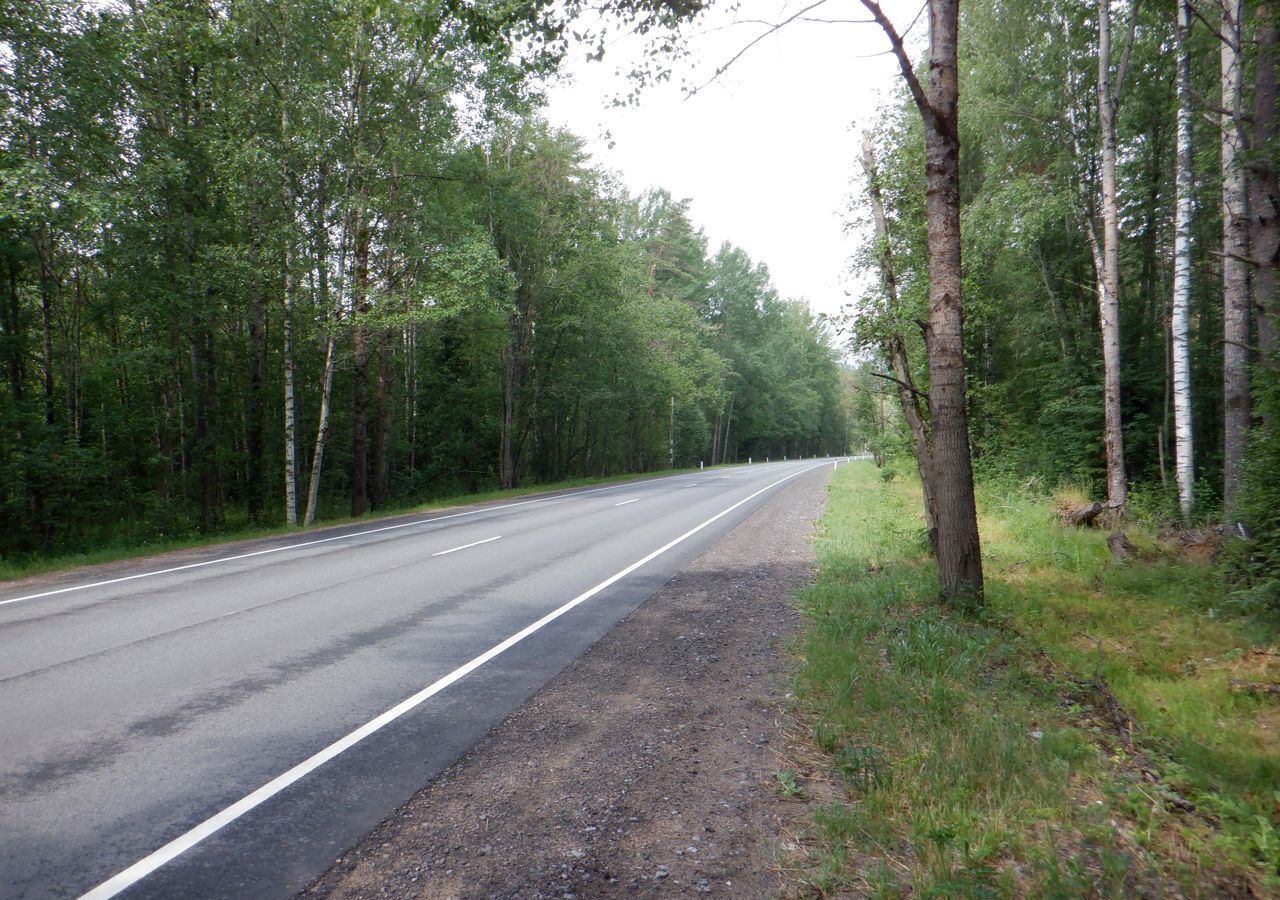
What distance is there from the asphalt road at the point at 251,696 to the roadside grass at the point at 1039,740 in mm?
2359

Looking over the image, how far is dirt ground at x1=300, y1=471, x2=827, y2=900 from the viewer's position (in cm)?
290

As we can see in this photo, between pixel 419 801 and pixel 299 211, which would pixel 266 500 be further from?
pixel 419 801

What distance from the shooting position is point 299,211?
1775 cm

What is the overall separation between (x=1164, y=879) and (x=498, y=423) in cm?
3181

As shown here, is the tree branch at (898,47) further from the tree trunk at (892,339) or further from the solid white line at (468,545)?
the solid white line at (468,545)

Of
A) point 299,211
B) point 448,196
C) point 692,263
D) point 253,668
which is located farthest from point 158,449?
point 692,263

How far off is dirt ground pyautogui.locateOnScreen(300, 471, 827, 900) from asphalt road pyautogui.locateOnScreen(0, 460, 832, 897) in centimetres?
28

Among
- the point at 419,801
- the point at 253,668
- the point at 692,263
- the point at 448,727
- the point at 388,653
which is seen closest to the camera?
the point at 419,801

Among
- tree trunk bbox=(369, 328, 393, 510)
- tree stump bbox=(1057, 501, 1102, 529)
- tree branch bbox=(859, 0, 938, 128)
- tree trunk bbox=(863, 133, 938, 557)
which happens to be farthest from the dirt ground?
tree trunk bbox=(369, 328, 393, 510)

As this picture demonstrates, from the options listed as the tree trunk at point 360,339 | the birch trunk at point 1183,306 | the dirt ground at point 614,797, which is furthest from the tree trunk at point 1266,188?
the tree trunk at point 360,339

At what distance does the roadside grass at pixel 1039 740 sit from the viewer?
2928mm

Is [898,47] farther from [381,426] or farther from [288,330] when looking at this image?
[381,426]

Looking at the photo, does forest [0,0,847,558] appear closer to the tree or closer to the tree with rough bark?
the tree with rough bark

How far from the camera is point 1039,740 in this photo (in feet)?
13.3
